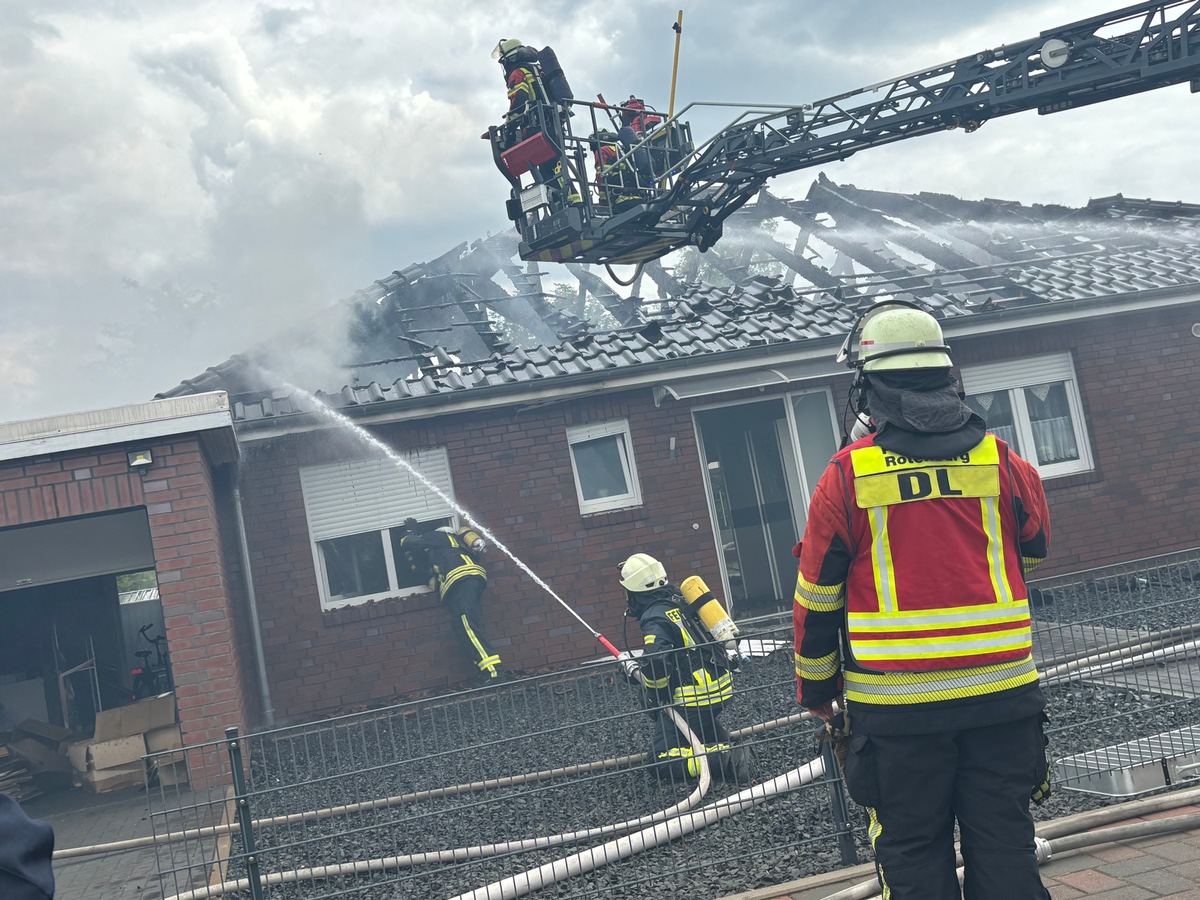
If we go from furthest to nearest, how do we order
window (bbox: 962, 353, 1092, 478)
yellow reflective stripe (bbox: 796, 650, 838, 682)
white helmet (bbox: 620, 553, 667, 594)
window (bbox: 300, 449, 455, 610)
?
window (bbox: 962, 353, 1092, 478) → window (bbox: 300, 449, 455, 610) → white helmet (bbox: 620, 553, 667, 594) → yellow reflective stripe (bbox: 796, 650, 838, 682)

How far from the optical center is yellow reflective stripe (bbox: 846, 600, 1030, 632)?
2760 millimetres

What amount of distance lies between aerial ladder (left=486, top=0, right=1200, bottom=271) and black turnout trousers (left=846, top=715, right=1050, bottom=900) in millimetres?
6662

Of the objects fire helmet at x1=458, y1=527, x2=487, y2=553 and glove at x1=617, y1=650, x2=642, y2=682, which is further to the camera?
fire helmet at x1=458, y1=527, x2=487, y2=553

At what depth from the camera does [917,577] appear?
2783 millimetres

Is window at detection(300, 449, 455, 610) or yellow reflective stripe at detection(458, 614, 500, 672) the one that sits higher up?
window at detection(300, 449, 455, 610)

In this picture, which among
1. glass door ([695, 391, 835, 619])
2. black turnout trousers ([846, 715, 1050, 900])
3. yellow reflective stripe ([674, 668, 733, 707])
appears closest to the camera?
black turnout trousers ([846, 715, 1050, 900])

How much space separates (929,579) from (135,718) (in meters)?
8.30

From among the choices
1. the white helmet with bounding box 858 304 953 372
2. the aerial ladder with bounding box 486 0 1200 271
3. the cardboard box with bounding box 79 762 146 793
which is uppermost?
the aerial ladder with bounding box 486 0 1200 271

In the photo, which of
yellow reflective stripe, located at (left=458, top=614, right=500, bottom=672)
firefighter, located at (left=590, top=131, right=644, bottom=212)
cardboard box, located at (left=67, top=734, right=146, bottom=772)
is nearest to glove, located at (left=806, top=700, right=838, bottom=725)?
firefighter, located at (left=590, top=131, right=644, bottom=212)

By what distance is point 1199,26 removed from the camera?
7.42 m

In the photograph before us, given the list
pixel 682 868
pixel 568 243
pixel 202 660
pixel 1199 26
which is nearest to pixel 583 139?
pixel 568 243

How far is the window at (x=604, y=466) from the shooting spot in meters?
11.5

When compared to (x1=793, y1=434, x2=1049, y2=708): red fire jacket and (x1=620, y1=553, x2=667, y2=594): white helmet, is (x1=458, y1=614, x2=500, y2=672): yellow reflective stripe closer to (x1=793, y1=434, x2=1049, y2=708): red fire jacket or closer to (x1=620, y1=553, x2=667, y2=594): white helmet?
(x1=620, y1=553, x2=667, y2=594): white helmet

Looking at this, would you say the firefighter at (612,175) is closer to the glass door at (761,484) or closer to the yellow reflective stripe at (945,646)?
the glass door at (761,484)
